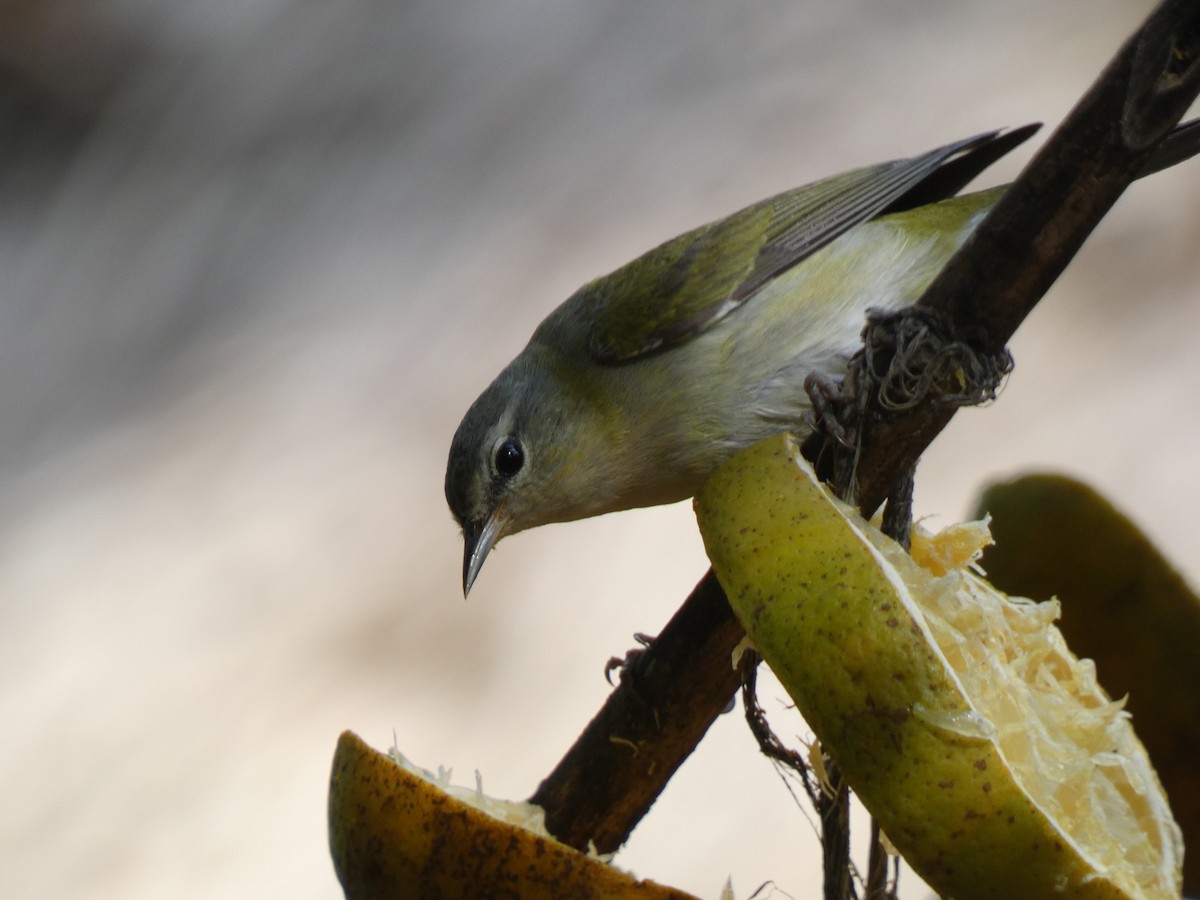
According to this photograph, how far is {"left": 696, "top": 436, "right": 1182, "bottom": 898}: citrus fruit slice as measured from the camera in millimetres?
1062

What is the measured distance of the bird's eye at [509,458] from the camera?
210 cm

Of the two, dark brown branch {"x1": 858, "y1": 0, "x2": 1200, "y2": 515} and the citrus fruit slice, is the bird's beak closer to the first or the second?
the citrus fruit slice

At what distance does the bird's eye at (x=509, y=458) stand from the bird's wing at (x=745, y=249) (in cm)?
26

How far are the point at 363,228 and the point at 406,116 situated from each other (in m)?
0.32

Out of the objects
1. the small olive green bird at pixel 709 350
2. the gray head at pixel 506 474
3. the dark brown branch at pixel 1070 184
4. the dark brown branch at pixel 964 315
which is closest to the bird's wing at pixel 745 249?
the small olive green bird at pixel 709 350

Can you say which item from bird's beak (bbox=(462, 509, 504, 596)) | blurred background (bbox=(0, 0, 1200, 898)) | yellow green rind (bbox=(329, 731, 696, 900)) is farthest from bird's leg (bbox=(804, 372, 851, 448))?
blurred background (bbox=(0, 0, 1200, 898))

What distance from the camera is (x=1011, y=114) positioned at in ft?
9.85

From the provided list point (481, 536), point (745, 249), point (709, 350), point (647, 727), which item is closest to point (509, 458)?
point (481, 536)

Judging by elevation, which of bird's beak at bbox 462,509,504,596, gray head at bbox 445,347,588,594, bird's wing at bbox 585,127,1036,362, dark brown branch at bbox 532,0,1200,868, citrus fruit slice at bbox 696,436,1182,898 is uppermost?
bird's wing at bbox 585,127,1036,362

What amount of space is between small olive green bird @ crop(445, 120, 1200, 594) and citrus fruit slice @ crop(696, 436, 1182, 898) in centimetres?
62

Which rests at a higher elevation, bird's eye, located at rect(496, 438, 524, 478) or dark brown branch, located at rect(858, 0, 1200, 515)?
bird's eye, located at rect(496, 438, 524, 478)

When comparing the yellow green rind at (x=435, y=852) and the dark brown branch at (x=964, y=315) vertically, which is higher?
the dark brown branch at (x=964, y=315)

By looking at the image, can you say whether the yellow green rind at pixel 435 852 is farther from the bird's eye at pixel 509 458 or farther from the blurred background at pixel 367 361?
the blurred background at pixel 367 361

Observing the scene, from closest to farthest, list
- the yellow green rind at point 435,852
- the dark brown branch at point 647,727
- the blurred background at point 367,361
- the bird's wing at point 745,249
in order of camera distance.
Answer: the yellow green rind at point 435,852 → the dark brown branch at point 647,727 → the bird's wing at point 745,249 → the blurred background at point 367,361
